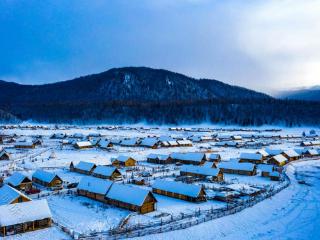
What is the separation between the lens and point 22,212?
2384cm

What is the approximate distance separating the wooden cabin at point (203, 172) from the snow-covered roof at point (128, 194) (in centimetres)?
1388

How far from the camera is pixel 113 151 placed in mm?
68375

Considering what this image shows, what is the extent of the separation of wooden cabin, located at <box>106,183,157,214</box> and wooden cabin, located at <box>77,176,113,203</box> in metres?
0.87

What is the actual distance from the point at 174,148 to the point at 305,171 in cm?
3240

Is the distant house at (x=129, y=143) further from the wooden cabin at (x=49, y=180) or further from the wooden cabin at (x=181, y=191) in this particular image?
the wooden cabin at (x=181, y=191)

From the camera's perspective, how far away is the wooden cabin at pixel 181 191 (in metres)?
31.4

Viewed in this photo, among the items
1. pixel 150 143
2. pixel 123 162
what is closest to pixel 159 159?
pixel 123 162

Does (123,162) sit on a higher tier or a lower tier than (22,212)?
higher

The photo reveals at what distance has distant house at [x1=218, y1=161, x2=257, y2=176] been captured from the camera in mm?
44969

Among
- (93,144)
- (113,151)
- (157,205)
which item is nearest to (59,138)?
(93,144)

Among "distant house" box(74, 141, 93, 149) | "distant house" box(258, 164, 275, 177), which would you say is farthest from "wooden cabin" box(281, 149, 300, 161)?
"distant house" box(74, 141, 93, 149)

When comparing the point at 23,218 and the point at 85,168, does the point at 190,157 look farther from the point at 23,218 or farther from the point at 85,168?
the point at 23,218

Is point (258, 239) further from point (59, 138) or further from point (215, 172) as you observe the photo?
point (59, 138)

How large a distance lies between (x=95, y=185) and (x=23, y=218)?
31.5 ft
